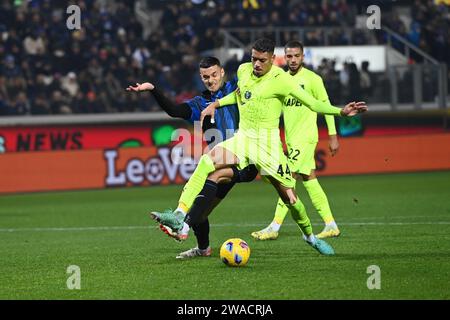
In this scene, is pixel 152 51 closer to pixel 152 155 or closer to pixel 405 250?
pixel 152 155

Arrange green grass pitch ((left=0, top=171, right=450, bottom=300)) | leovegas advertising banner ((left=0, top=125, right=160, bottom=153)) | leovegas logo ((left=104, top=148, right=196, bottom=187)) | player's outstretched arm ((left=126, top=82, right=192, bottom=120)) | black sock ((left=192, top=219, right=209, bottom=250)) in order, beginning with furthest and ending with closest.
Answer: leovegas advertising banner ((left=0, top=125, right=160, bottom=153)) < leovegas logo ((left=104, top=148, right=196, bottom=187)) < black sock ((left=192, top=219, right=209, bottom=250)) < player's outstretched arm ((left=126, top=82, right=192, bottom=120)) < green grass pitch ((left=0, top=171, right=450, bottom=300))

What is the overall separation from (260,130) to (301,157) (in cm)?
240

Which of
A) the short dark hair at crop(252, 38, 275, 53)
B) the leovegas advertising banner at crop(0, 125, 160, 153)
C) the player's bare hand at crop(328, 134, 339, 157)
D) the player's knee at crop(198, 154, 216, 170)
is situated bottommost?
the leovegas advertising banner at crop(0, 125, 160, 153)

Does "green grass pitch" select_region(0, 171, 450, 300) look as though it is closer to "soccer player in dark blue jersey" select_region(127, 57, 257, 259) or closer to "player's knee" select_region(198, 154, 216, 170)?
"soccer player in dark blue jersey" select_region(127, 57, 257, 259)

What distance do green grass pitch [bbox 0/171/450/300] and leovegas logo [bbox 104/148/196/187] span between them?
2.12 metres

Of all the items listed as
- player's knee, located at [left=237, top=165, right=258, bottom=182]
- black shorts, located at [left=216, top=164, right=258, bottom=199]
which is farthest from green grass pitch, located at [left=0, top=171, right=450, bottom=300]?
player's knee, located at [left=237, top=165, right=258, bottom=182]

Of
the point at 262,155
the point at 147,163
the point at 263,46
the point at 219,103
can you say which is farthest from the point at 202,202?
the point at 147,163

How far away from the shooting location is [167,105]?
33.1 ft

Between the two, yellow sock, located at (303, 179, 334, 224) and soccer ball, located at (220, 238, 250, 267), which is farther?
yellow sock, located at (303, 179, 334, 224)

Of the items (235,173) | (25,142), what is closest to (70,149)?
(25,142)

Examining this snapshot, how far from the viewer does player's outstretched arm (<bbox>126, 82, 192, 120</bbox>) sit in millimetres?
9672

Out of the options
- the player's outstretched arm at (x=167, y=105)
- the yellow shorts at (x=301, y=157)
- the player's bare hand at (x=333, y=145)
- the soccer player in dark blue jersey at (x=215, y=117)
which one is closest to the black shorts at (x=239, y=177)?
the soccer player in dark blue jersey at (x=215, y=117)

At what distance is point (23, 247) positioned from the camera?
11.9m
